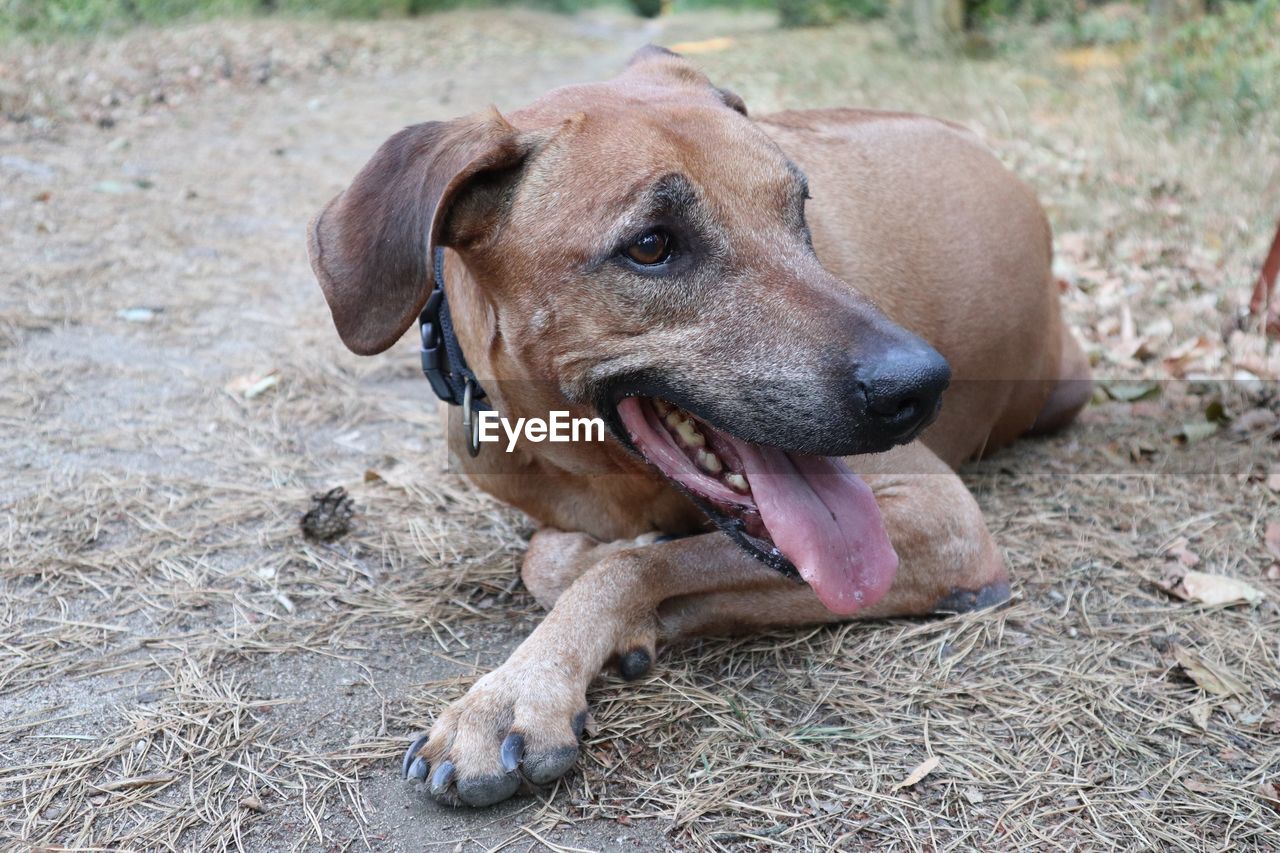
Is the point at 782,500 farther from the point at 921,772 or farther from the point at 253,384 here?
the point at 253,384

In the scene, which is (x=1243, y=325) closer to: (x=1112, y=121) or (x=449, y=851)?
(x=1112, y=121)

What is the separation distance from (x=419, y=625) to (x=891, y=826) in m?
1.44

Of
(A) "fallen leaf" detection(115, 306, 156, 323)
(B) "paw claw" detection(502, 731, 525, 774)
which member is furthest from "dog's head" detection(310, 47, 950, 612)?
(A) "fallen leaf" detection(115, 306, 156, 323)

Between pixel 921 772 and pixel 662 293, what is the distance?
1260 mm

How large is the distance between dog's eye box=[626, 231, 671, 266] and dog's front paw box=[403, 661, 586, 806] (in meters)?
1.01

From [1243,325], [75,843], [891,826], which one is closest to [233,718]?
[75,843]

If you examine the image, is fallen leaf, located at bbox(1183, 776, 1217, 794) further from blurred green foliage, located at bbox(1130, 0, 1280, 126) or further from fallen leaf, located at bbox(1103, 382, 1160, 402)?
blurred green foliage, located at bbox(1130, 0, 1280, 126)

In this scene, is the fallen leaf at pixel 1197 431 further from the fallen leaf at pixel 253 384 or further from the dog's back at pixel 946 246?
the fallen leaf at pixel 253 384

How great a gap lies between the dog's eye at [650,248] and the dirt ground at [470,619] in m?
1.07

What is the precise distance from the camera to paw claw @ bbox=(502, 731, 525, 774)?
2.40 meters

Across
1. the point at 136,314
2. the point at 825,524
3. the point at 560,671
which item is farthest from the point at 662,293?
the point at 136,314

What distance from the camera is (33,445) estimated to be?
160 inches

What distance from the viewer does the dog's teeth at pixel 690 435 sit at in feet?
9.27

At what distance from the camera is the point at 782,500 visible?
2.68 m
